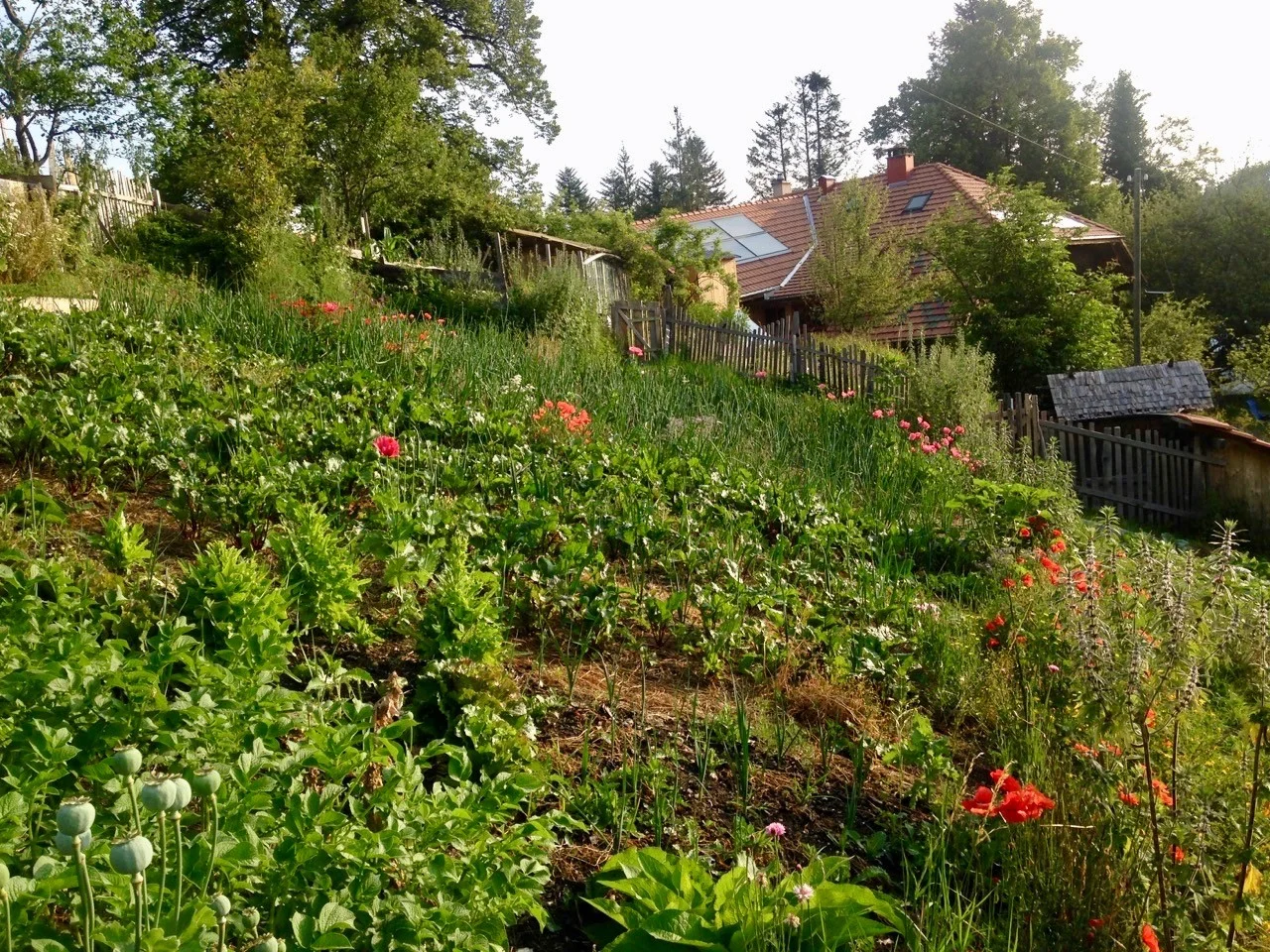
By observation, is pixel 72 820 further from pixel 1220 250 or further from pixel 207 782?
pixel 1220 250

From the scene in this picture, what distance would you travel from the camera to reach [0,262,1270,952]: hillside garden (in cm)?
167

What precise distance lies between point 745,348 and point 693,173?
1906 inches

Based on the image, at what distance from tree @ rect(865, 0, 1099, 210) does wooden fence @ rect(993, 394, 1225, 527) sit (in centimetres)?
2471

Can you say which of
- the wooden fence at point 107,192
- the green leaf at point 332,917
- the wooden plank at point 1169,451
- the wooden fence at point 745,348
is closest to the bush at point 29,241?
the wooden fence at point 107,192

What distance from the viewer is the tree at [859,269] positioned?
17641 millimetres

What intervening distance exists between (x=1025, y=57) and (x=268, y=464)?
38267mm

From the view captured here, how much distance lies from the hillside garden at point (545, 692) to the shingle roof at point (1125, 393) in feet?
26.1

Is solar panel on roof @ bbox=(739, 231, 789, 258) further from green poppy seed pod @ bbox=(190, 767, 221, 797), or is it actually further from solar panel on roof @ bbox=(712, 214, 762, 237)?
green poppy seed pod @ bbox=(190, 767, 221, 797)

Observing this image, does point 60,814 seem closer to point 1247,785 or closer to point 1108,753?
point 1108,753

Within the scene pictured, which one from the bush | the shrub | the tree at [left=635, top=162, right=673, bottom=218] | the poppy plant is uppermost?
the tree at [left=635, top=162, right=673, bottom=218]

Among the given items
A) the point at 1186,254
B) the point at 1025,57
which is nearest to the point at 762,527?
the point at 1186,254

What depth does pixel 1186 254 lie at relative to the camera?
25.9m

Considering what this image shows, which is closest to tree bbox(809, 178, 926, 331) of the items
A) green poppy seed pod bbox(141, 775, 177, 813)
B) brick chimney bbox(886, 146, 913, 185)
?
brick chimney bbox(886, 146, 913, 185)

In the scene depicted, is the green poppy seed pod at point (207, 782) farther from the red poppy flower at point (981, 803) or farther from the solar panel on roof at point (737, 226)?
the solar panel on roof at point (737, 226)
